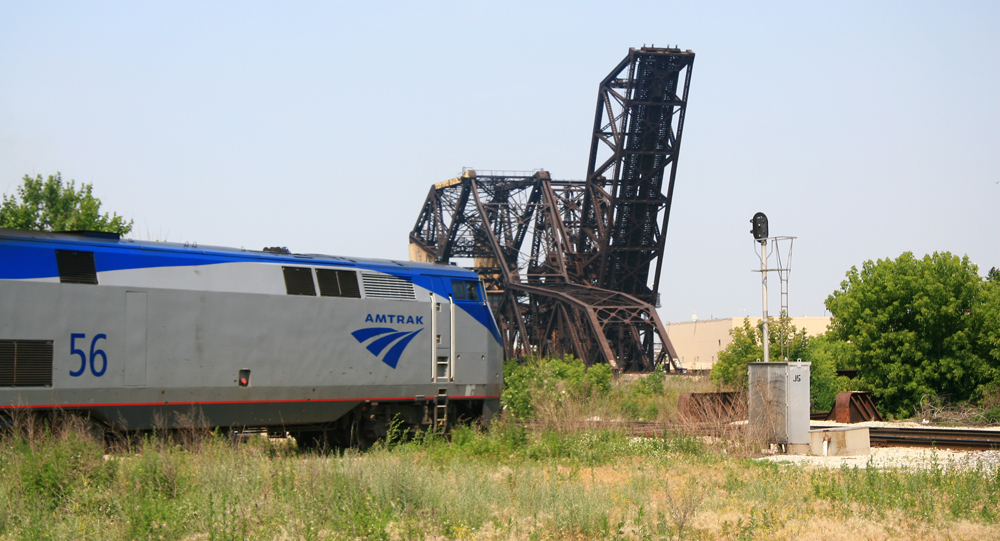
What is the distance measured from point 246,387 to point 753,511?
921 centimetres

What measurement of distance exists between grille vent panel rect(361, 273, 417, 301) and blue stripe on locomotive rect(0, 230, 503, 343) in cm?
13

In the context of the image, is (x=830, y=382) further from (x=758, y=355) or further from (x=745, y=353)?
(x=745, y=353)

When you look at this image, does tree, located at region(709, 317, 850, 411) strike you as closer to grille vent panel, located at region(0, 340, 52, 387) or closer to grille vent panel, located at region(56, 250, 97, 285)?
grille vent panel, located at region(56, 250, 97, 285)

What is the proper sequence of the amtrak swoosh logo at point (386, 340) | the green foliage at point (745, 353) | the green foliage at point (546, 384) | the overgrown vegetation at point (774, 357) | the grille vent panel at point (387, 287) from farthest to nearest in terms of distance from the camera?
1. the green foliage at point (745, 353)
2. the overgrown vegetation at point (774, 357)
3. the green foliage at point (546, 384)
4. the grille vent panel at point (387, 287)
5. the amtrak swoosh logo at point (386, 340)

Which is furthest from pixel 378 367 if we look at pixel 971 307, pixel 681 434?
pixel 971 307

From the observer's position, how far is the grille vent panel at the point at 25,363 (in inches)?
508

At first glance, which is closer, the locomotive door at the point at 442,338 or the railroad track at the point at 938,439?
the locomotive door at the point at 442,338

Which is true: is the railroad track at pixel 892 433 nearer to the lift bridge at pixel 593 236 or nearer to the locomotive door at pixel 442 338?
the locomotive door at pixel 442 338

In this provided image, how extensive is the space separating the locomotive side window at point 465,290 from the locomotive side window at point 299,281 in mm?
3458

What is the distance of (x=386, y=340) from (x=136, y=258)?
5070mm

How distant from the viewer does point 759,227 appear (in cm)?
1944

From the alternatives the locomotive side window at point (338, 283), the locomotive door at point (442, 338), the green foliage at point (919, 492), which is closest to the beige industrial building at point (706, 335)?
the locomotive door at point (442, 338)

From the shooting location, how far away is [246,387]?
15516mm

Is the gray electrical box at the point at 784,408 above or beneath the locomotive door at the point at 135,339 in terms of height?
beneath
